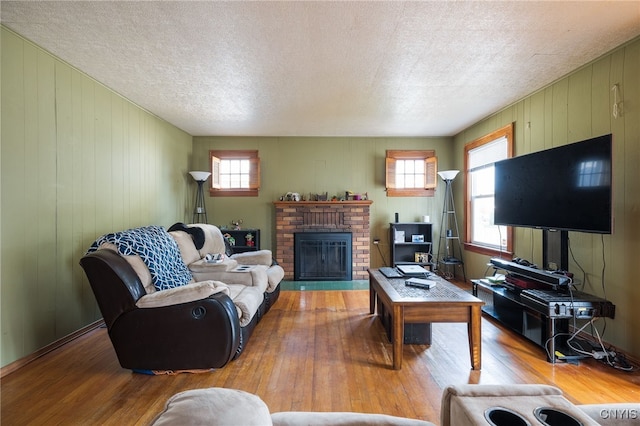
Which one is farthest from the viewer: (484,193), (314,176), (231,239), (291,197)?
(314,176)

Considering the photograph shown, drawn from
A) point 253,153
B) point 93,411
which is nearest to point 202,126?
point 253,153

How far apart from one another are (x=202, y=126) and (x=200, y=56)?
7.45 feet

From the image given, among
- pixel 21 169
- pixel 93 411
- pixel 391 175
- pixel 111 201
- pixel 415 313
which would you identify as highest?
pixel 391 175

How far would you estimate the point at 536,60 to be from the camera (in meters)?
2.53

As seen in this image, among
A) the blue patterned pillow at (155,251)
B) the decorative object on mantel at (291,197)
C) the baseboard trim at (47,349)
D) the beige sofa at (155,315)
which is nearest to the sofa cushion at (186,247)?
the blue patterned pillow at (155,251)

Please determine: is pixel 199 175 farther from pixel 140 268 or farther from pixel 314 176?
pixel 140 268

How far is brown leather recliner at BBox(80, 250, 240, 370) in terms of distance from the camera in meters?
1.97

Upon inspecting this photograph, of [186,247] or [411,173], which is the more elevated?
[411,173]

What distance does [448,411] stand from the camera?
0.89 metres

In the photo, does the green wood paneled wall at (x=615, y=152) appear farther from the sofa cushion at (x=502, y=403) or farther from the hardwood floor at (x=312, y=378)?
the sofa cushion at (x=502, y=403)

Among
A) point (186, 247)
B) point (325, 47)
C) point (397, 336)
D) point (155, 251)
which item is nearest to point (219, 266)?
point (186, 247)

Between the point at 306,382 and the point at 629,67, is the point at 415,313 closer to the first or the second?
the point at 306,382

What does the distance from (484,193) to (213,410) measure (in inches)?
183

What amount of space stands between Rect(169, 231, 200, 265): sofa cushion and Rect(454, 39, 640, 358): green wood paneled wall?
12.3 ft
